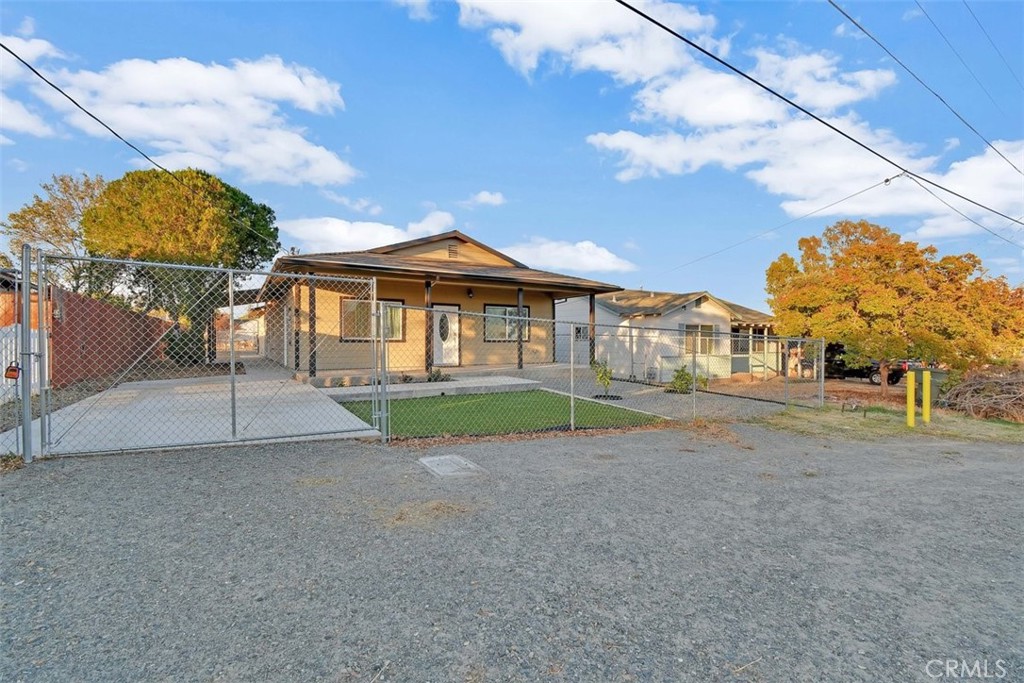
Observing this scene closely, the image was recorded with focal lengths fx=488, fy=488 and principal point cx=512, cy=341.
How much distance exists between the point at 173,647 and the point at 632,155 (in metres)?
16.9

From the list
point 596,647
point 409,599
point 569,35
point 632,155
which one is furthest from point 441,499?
point 632,155

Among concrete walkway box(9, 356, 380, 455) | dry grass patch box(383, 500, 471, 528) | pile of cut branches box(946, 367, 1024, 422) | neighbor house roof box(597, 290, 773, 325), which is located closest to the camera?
dry grass patch box(383, 500, 471, 528)

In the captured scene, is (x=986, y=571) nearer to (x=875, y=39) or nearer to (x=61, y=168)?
(x=875, y=39)

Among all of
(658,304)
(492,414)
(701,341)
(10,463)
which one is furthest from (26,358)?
(701,341)

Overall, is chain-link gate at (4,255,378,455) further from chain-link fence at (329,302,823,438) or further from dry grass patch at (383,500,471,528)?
dry grass patch at (383,500,471,528)

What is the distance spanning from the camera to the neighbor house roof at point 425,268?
13.0m

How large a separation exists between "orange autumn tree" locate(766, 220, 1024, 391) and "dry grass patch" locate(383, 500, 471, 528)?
13638mm

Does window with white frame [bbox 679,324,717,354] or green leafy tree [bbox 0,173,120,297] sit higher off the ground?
green leafy tree [bbox 0,173,120,297]

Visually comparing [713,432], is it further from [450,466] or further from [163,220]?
[163,220]

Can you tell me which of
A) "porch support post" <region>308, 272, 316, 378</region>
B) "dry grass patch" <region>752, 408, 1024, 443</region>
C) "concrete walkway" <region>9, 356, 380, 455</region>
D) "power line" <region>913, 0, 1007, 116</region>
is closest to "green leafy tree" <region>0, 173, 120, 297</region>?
"porch support post" <region>308, 272, 316, 378</region>

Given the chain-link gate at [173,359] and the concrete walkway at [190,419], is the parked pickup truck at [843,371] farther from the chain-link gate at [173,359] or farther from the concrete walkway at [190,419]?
the concrete walkway at [190,419]

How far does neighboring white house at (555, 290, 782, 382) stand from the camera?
1962cm

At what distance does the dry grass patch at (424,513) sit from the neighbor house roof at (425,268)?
976 cm

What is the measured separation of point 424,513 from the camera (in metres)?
3.82
